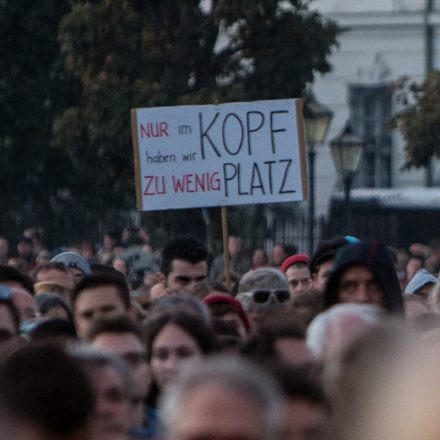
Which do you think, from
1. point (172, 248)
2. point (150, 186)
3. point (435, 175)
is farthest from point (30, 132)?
point (172, 248)

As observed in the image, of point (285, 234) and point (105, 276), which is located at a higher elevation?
point (105, 276)

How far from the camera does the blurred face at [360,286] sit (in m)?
7.77

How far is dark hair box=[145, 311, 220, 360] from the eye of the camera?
661 centimetres

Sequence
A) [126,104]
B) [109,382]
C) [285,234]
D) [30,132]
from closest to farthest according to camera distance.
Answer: [109,382] → [126,104] → [285,234] → [30,132]

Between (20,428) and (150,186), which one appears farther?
(150,186)

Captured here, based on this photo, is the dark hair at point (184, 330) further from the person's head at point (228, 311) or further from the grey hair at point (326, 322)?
the person's head at point (228, 311)

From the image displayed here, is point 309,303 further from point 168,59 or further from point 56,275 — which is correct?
point 168,59

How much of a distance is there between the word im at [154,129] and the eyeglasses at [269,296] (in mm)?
3225

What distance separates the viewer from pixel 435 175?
139 ft

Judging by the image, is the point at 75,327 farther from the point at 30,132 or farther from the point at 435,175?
the point at 435,175

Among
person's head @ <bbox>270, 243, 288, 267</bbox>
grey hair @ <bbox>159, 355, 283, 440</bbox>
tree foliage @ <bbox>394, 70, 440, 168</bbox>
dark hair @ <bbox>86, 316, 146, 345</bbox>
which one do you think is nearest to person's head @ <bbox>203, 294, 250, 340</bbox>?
dark hair @ <bbox>86, 316, 146, 345</bbox>

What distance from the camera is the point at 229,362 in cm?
424

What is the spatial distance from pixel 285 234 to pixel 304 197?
1492 centimetres

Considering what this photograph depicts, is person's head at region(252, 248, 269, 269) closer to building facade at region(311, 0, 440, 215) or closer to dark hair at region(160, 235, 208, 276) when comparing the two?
dark hair at region(160, 235, 208, 276)
